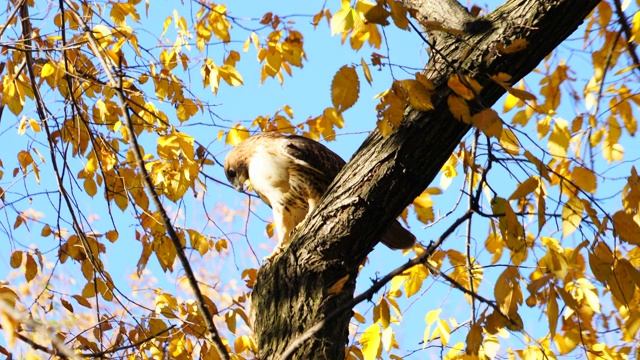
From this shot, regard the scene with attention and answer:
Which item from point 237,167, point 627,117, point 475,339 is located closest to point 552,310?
point 475,339

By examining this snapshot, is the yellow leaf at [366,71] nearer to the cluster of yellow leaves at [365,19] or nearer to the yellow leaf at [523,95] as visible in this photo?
the cluster of yellow leaves at [365,19]

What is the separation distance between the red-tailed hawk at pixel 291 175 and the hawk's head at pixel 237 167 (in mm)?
44

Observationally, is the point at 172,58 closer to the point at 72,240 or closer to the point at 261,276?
the point at 72,240

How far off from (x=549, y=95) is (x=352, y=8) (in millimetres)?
1581

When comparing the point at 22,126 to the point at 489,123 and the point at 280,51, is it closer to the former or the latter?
the point at 280,51

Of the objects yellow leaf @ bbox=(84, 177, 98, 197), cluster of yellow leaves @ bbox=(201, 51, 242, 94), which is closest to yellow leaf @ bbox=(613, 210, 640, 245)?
cluster of yellow leaves @ bbox=(201, 51, 242, 94)

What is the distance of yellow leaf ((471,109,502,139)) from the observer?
7.50 feet

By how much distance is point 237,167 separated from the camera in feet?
16.0

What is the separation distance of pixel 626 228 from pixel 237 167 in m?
2.83

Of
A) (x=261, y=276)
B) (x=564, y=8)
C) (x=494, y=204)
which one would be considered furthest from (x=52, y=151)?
(x=564, y=8)

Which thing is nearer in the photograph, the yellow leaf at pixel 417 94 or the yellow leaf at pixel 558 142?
the yellow leaf at pixel 417 94

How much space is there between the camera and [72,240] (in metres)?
3.93

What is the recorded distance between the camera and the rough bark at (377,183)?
297 centimetres

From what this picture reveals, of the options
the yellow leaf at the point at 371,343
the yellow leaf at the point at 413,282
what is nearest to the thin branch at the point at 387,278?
the yellow leaf at the point at 371,343
